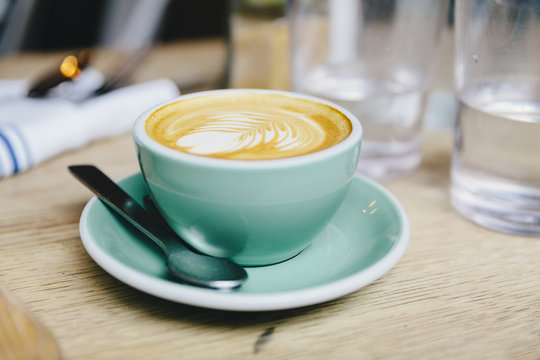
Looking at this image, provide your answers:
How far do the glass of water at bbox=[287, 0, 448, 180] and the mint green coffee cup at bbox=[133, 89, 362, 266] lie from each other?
0.73ft

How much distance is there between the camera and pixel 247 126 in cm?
49

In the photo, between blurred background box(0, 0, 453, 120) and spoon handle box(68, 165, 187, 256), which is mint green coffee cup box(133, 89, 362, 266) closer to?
spoon handle box(68, 165, 187, 256)

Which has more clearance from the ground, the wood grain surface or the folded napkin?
the folded napkin

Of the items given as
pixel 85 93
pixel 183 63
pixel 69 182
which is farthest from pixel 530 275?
pixel 183 63

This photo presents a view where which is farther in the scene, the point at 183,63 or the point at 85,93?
the point at 183,63

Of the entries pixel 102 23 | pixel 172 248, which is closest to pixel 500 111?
pixel 172 248

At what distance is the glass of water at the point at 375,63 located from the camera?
70 centimetres

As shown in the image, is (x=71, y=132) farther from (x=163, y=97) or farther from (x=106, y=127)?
(x=163, y=97)

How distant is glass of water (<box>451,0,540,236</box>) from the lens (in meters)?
0.53

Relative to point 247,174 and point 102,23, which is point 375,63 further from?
point 102,23

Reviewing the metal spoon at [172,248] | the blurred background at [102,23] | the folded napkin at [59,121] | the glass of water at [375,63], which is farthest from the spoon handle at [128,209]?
the blurred background at [102,23]

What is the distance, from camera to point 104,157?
0.75m

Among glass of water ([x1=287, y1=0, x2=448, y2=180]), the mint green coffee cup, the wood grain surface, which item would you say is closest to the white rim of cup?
the mint green coffee cup

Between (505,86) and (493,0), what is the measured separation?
0.09 m
